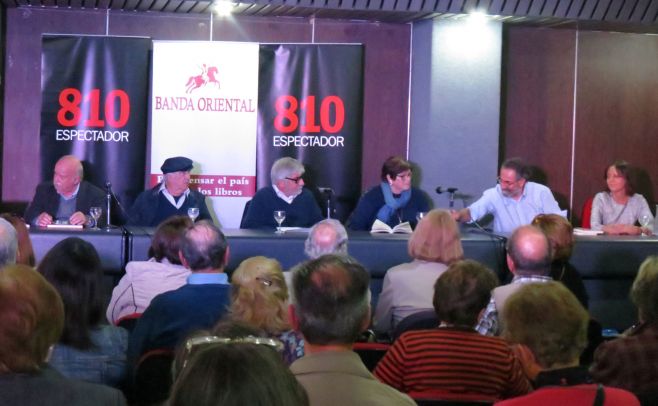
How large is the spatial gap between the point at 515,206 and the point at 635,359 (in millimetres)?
4230

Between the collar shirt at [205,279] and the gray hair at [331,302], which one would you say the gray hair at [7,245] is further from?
the gray hair at [331,302]

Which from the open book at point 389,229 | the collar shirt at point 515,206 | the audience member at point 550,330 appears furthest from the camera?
the collar shirt at point 515,206

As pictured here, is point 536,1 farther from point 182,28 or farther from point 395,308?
point 395,308

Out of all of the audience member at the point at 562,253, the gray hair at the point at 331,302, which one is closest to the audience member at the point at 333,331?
the gray hair at the point at 331,302

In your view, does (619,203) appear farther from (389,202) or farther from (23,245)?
(23,245)

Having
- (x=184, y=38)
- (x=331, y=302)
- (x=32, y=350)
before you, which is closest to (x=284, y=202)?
(x=184, y=38)

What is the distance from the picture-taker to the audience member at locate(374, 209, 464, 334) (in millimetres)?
4234

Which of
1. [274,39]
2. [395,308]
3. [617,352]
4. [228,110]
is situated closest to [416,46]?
[274,39]

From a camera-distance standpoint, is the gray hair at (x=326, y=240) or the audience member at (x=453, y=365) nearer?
the audience member at (x=453, y=365)

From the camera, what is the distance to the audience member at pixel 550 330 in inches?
96.2

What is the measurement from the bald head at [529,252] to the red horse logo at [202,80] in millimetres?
4018

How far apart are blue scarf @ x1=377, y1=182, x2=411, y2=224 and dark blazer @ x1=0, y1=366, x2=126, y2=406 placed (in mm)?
5204

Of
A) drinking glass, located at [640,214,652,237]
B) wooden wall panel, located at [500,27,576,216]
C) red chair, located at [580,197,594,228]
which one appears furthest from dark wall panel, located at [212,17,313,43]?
drinking glass, located at [640,214,652,237]

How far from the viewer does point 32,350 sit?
1891 millimetres
